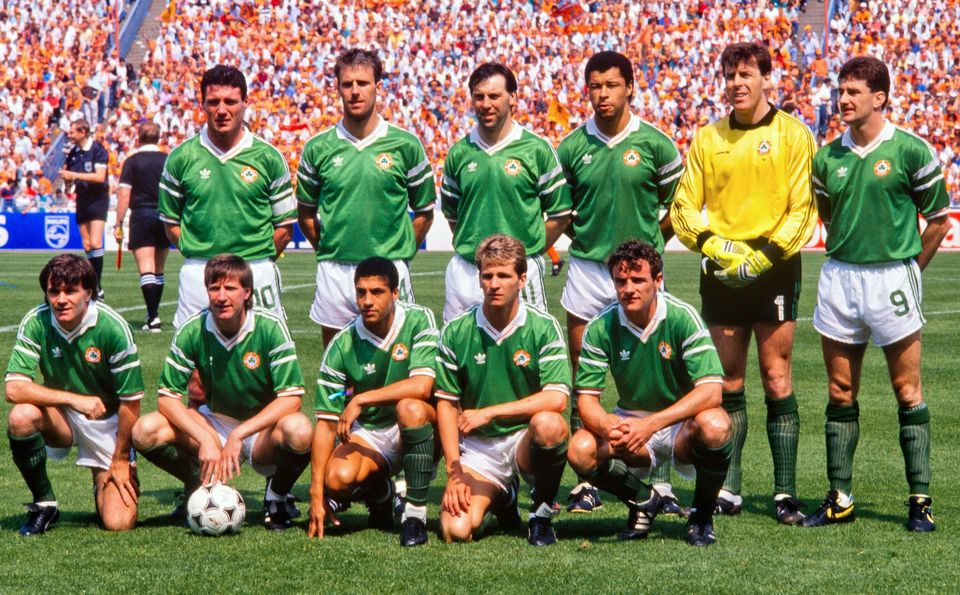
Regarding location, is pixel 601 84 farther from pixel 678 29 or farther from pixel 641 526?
pixel 678 29

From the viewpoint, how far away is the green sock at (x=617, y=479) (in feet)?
18.7

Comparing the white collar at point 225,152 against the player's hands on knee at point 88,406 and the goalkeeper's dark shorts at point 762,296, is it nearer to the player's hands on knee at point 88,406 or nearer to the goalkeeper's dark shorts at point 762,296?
the player's hands on knee at point 88,406

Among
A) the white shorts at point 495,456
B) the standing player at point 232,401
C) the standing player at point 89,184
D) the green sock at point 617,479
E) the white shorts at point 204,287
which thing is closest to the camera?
the green sock at point 617,479

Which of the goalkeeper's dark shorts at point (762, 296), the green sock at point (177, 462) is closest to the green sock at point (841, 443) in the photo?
the goalkeeper's dark shorts at point (762, 296)

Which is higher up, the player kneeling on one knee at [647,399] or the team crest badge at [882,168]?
the team crest badge at [882,168]

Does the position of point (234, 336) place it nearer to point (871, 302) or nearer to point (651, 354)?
point (651, 354)

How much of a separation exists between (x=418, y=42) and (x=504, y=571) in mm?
29662

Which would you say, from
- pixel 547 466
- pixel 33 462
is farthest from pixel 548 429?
pixel 33 462

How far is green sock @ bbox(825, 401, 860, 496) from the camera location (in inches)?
238

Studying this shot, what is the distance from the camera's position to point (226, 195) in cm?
686

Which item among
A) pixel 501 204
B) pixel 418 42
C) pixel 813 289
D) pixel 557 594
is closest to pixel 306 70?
pixel 418 42

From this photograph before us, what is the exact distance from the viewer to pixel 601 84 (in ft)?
21.6

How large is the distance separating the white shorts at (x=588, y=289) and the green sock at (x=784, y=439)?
1.00 meters

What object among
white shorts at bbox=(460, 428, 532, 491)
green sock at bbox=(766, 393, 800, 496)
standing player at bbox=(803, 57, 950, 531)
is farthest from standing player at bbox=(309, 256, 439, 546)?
standing player at bbox=(803, 57, 950, 531)
